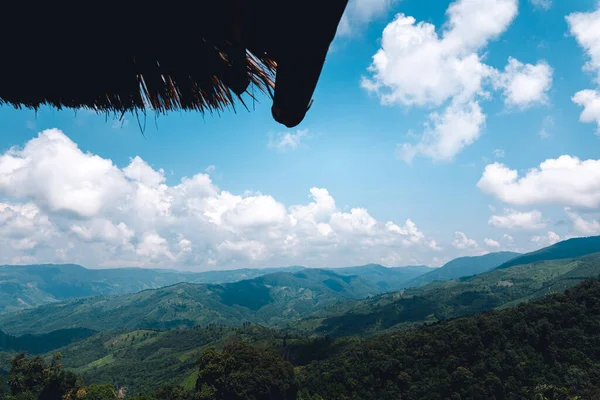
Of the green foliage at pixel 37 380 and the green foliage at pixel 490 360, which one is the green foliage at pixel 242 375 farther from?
the green foliage at pixel 490 360

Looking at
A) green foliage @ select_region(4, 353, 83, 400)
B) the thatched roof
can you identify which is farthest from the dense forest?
the thatched roof

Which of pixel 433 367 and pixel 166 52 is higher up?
pixel 166 52

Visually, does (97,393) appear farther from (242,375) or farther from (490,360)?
(490,360)

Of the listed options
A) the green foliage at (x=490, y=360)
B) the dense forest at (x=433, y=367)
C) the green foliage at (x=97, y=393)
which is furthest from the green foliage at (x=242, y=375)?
the green foliage at (x=490, y=360)

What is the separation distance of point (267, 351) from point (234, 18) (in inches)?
2315

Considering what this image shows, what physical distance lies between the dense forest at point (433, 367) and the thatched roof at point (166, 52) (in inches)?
1927

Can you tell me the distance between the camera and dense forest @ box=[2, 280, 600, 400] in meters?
46.4

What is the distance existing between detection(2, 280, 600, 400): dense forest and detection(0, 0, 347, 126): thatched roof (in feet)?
161

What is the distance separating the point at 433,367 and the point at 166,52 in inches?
3228

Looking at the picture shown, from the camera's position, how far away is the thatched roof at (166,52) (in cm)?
117

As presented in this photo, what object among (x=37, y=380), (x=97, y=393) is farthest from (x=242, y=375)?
(x=37, y=380)

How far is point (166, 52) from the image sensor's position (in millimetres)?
2016

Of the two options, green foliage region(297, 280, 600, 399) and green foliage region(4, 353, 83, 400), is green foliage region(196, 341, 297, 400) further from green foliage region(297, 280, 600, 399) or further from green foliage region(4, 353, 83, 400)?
green foliage region(297, 280, 600, 399)

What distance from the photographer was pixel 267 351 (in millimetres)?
53438
